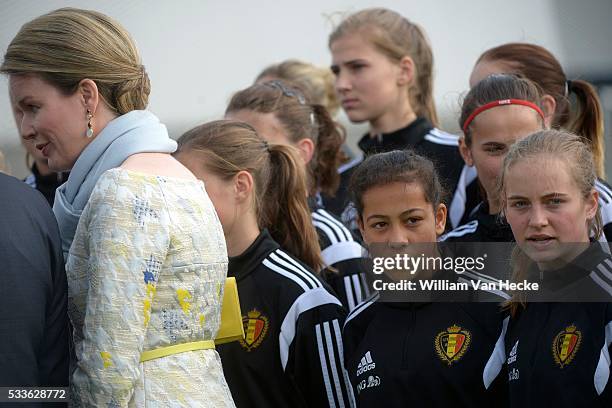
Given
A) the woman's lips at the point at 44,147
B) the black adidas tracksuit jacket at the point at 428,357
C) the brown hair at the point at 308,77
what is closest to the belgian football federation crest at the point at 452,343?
the black adidas tracksuit jacket at the point at 428,357

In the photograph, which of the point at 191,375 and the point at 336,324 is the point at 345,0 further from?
the point at 191,375

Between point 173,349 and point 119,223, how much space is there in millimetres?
320

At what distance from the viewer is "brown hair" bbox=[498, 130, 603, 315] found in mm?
2707

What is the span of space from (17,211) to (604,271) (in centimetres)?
141

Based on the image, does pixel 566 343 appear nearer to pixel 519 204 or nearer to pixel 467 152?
pixel 519 204

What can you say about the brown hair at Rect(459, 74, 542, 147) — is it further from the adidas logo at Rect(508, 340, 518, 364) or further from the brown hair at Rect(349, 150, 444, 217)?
the adidas logo at Rect(508, 340, 518, 364)

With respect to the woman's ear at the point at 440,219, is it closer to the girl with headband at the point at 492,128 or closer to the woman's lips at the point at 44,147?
the girl with headband at the point at 492,128

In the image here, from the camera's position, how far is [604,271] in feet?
8.24

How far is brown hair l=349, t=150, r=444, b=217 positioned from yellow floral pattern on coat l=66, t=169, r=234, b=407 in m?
0.87

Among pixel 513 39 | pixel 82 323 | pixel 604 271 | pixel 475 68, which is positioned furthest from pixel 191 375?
pixel 513 39

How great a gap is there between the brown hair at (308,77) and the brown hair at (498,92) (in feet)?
4.99

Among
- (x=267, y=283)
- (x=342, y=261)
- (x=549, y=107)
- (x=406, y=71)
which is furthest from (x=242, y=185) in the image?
(x=406, y=71)

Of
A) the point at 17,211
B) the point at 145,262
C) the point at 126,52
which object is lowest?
the point at 145,262

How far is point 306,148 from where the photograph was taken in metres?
4.19
